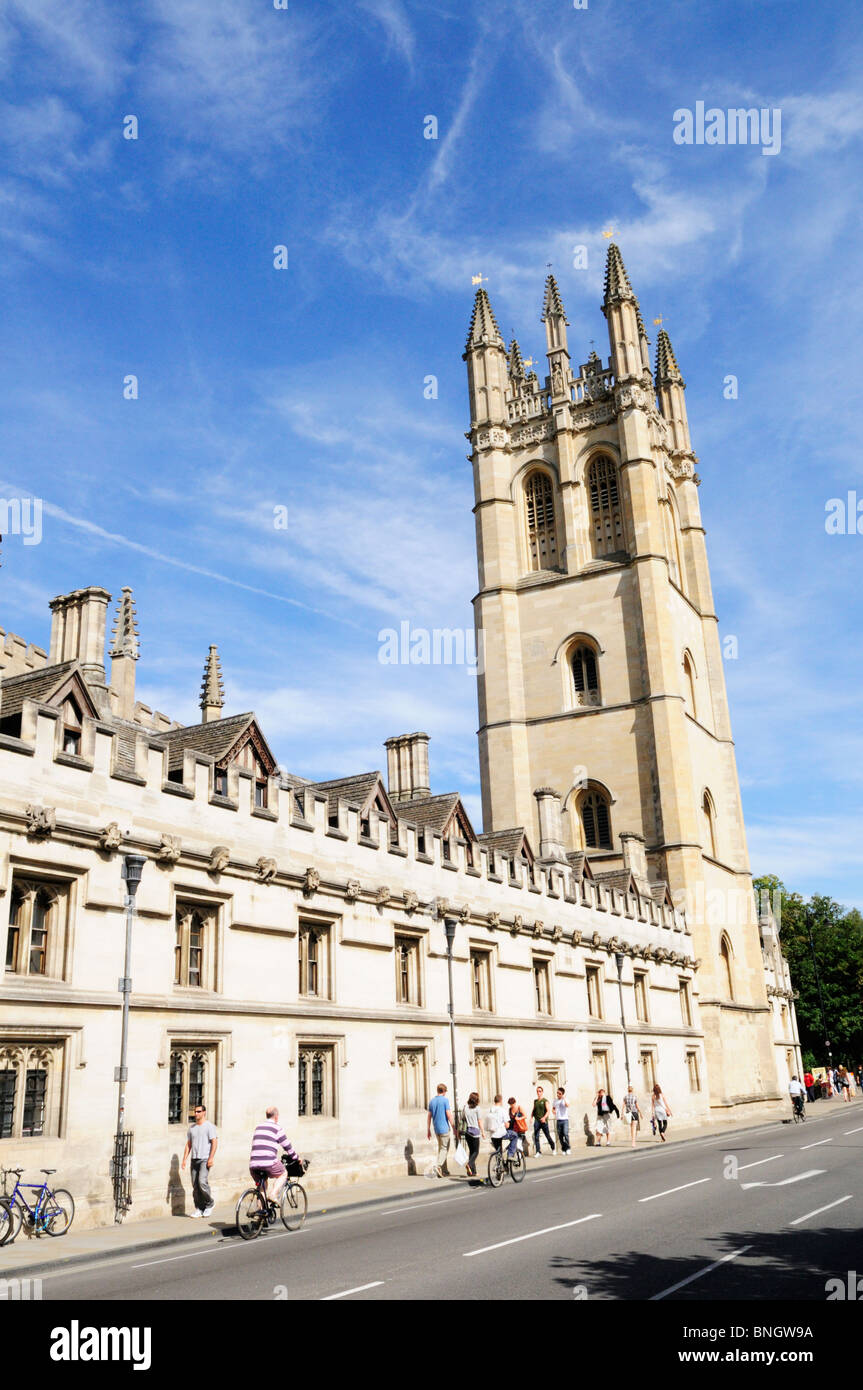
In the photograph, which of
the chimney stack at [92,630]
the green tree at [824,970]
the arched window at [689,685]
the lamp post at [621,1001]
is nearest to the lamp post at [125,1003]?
the chimney stack at [92,630]

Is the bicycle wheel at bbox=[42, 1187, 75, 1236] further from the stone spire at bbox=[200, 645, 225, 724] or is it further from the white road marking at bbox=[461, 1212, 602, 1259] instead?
the stone spire at bbox=[200, 645, 225, 724]

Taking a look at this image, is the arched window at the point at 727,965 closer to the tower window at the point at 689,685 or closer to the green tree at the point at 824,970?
the tower window at the point at 689,685

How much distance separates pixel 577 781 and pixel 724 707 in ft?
41.4

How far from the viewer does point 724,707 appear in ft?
206

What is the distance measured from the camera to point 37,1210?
15023 millimetres

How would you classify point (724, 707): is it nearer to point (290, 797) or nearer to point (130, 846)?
point (290, 797)

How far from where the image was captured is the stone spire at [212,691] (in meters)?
37.3

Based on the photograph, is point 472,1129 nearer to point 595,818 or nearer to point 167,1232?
point 167,1232

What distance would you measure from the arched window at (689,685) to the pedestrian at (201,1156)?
43.3 meters

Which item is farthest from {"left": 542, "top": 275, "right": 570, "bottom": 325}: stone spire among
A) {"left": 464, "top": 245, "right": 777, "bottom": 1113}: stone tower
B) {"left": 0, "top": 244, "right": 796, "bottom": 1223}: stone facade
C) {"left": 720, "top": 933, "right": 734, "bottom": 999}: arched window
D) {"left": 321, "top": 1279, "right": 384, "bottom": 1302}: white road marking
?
{"left": 321, "top": 1279, "right": 384, "bottom": 1302}: white road marking

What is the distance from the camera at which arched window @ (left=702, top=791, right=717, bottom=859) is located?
55812 mm

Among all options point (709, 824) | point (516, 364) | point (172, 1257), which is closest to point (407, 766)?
point (172, 1257)
